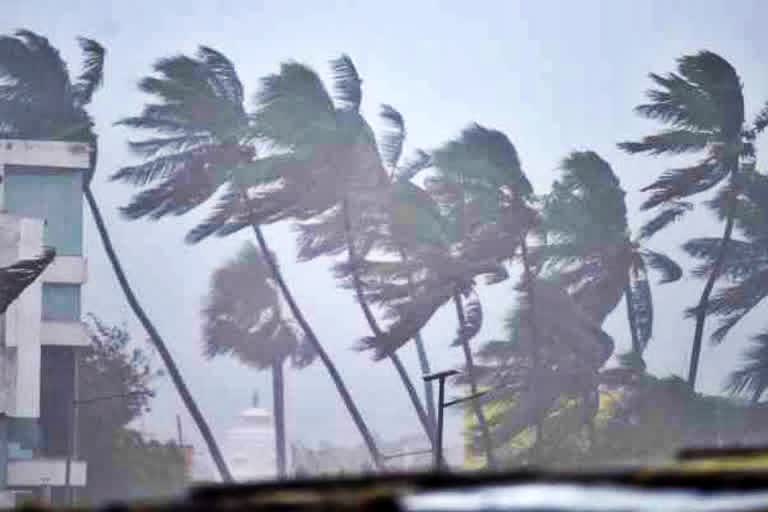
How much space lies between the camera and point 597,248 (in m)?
90.8

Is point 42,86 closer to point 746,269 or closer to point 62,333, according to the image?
point 62,333

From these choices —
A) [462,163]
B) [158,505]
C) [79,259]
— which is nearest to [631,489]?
[158,505]

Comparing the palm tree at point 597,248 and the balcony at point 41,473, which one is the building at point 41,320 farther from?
the palm tree at point 597,248

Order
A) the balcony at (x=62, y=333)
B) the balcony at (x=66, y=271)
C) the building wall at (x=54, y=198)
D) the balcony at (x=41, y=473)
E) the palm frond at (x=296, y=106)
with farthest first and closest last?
the palm frond at (x=296, y=106) → the building wall at (x=54, y=198) → the balcony at (x=66, y=271) → the balcony at (x=62, y=333) → the balcony at (x=41, y=473)

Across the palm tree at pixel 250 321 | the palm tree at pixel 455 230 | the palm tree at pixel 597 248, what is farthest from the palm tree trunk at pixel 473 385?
the palm tree at pixel 250 321

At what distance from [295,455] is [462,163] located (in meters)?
22.1

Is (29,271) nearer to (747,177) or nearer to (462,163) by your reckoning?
(462,163)

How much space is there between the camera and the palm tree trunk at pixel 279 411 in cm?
10075

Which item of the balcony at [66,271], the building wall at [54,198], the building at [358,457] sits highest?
the building wall at [54,198]

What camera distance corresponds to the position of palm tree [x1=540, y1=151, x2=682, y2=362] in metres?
90.3

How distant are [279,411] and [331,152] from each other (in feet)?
65.7

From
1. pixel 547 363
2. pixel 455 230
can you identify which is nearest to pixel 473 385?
pixel 547 363

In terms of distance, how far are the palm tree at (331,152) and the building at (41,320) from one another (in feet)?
29.8

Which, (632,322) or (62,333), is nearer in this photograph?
(62,333)
